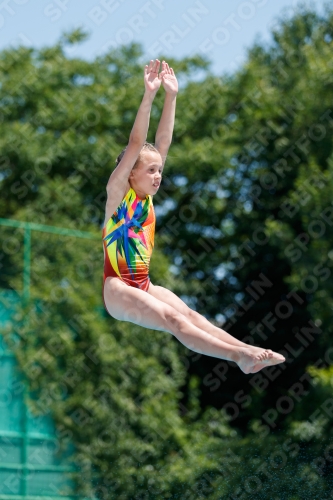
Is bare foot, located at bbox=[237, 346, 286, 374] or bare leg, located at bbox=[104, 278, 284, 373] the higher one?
bare foot, located at bbox=[237, 346, 286, 374]

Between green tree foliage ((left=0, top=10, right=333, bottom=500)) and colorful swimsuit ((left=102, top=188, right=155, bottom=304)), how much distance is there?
5.29 m

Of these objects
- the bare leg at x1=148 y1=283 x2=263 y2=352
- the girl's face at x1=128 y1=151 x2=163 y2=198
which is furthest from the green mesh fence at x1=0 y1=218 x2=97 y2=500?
the girl's face at x1=128 y1=151 x2=163 y2=198

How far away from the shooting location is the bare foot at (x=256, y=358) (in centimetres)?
518

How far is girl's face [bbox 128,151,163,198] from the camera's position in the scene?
582 cm

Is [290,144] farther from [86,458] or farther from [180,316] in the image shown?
[180,316]

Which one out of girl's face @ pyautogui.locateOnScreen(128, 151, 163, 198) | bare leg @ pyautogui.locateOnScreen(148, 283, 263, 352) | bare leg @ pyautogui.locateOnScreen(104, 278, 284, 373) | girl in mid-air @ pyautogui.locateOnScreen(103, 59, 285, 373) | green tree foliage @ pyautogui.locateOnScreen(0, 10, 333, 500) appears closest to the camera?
bare leg @ pyautogui.locateOnScreen(104, 278, 284, 373)

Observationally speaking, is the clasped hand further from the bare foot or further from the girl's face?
the bare foot

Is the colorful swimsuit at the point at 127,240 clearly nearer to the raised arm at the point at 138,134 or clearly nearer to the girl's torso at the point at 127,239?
the girl's torso at the point at 127,239

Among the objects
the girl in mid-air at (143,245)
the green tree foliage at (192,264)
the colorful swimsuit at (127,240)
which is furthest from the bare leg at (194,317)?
the green tree foliage at (192,264)

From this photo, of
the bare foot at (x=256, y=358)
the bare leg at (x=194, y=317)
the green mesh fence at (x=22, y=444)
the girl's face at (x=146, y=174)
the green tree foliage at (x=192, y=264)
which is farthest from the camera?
the green tree foliage at (x=192, y=264)

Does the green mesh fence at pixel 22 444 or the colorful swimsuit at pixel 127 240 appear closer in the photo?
the colorful swimsuit at pixel 127 240

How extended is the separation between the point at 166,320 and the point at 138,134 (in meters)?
1.14

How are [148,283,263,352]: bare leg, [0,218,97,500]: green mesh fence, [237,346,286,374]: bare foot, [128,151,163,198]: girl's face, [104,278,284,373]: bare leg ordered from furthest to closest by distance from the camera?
[0,218,97,500]: green mesh fence → [128,151,163,198]: girl's face → [148,283,263,352]: bare leg → [104,278,284,373]: bare leg → [237,346,286,374]: bare foot

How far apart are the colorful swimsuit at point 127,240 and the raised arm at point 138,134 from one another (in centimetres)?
21
